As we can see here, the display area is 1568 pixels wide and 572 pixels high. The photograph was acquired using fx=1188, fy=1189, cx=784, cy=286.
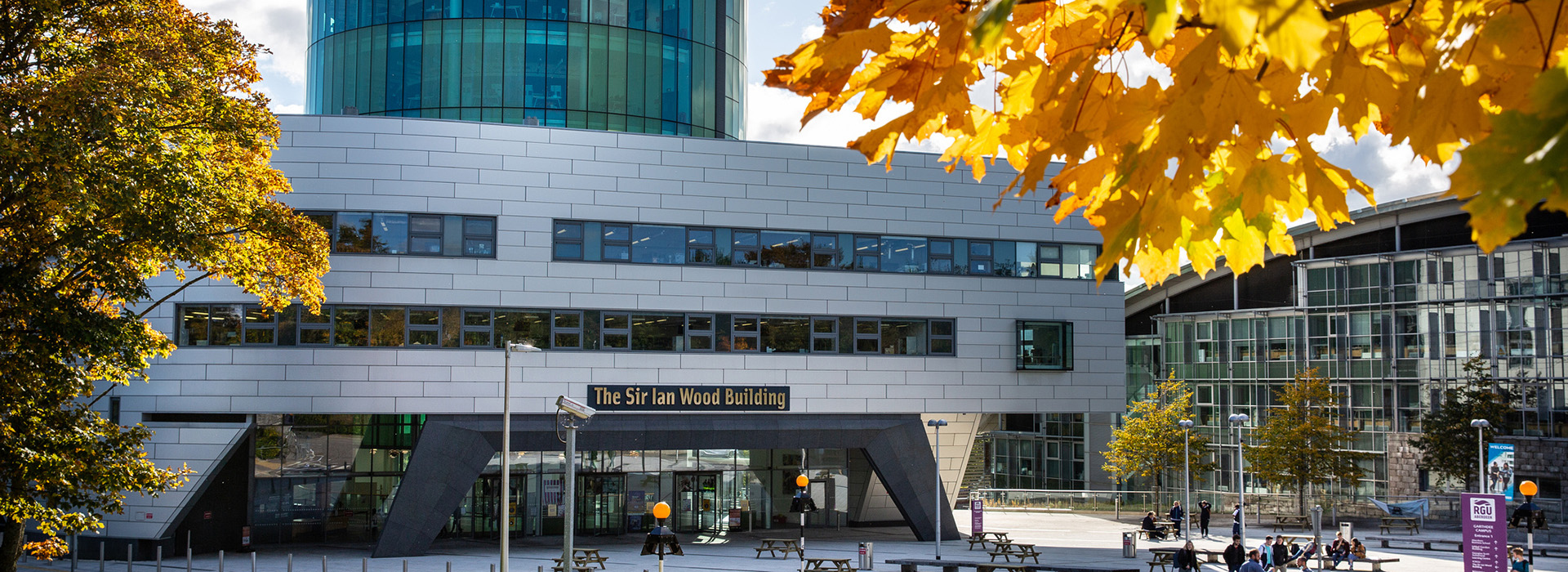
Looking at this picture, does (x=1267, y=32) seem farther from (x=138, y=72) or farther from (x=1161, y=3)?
(x=138, y=72)

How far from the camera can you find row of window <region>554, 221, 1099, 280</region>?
36156 millimetres

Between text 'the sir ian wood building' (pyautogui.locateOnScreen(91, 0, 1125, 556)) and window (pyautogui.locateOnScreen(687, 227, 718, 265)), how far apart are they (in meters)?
0.08

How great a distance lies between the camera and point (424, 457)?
34.7 m

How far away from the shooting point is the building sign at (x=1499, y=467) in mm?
47094

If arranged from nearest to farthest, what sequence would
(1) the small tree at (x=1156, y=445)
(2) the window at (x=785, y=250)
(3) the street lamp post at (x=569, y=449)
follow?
(3) the street lamp post at (x=569, y=449), (2) the window at (x=785, y=250), (1) the small tree at (x=1156, y=445)

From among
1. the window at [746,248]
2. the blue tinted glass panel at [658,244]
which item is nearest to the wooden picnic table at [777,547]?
the window at [746,248]

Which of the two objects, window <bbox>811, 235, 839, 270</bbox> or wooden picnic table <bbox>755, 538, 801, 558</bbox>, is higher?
window <bbox>811, 235, 839, 270</bbox>

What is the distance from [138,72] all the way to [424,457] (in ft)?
59.9

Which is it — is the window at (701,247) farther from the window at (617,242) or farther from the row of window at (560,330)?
the window at (617,242)

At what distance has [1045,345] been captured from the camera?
40.2 meters

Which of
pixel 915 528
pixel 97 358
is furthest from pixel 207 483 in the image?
pixel 915 528

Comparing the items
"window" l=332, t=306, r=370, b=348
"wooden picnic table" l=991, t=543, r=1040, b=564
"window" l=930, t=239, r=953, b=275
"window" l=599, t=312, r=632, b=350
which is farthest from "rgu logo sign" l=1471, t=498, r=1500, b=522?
"window" l=332, t=306, r=370, b=348

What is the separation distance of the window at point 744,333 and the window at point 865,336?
10.8ft

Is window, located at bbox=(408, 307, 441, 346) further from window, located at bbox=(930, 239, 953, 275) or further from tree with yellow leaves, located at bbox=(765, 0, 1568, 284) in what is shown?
tree with yellow leaves, located at bbox=(765, 0, 1568, 284)
